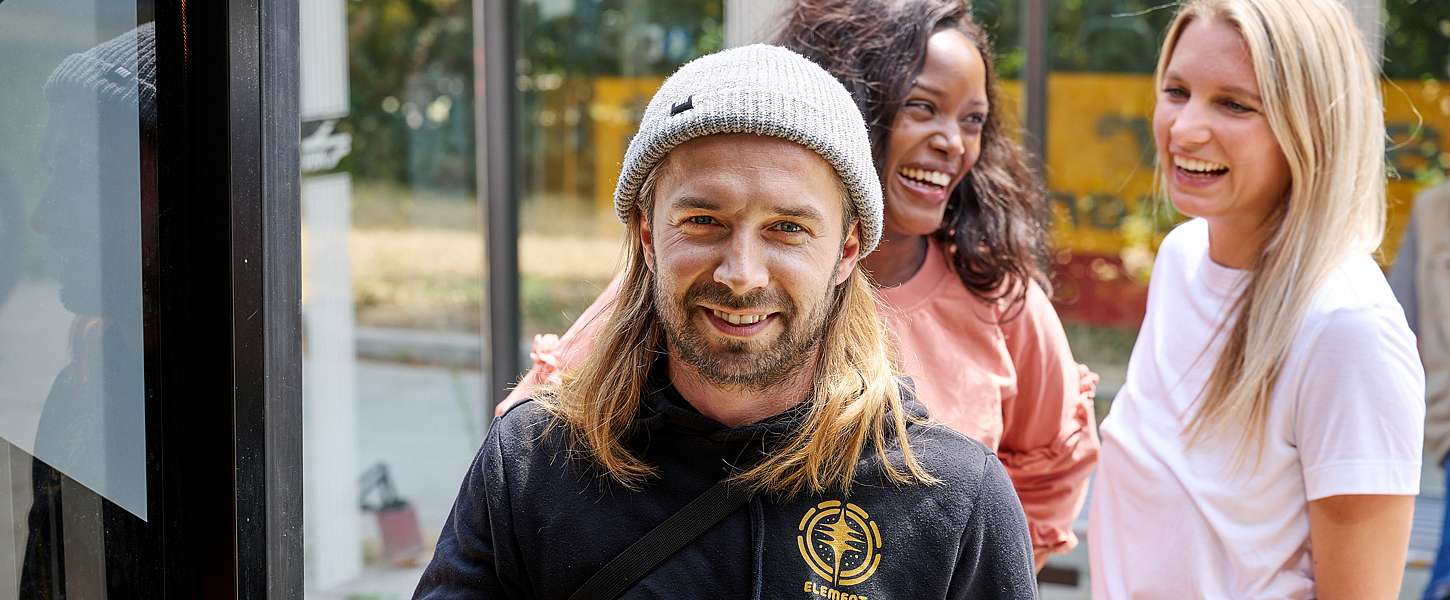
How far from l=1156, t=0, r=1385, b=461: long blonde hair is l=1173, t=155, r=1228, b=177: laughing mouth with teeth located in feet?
0.38

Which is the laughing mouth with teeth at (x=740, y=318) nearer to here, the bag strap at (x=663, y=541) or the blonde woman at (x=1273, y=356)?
the bag strap at (x=663, y=541)

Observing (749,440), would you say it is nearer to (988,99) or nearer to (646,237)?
(646,237)

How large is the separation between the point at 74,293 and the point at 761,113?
35.4 inches

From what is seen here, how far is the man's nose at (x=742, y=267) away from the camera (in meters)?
1.70

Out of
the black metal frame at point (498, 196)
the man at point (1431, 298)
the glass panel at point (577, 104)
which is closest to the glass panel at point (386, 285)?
the black metal frame at point (498, 196)

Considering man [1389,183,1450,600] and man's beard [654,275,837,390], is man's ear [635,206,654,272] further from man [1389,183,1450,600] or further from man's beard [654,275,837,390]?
man [1389,183,1450,600]

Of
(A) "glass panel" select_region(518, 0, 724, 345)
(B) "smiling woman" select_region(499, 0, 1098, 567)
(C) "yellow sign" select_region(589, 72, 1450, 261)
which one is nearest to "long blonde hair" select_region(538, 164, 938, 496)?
(B) "smiling woman" select_region(499, 0, 1098, 567)

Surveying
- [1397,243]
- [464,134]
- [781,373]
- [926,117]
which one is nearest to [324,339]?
[464,134]

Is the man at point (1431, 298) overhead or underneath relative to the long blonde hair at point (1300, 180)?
underneath

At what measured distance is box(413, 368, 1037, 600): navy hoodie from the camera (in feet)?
5.67

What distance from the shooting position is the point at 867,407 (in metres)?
1.82

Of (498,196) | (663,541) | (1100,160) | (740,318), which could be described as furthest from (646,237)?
(1100,160)

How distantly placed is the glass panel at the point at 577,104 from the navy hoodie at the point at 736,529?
A: 16.5ft

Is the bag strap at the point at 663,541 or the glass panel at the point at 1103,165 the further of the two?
the glass panel at the point at 1103,165
